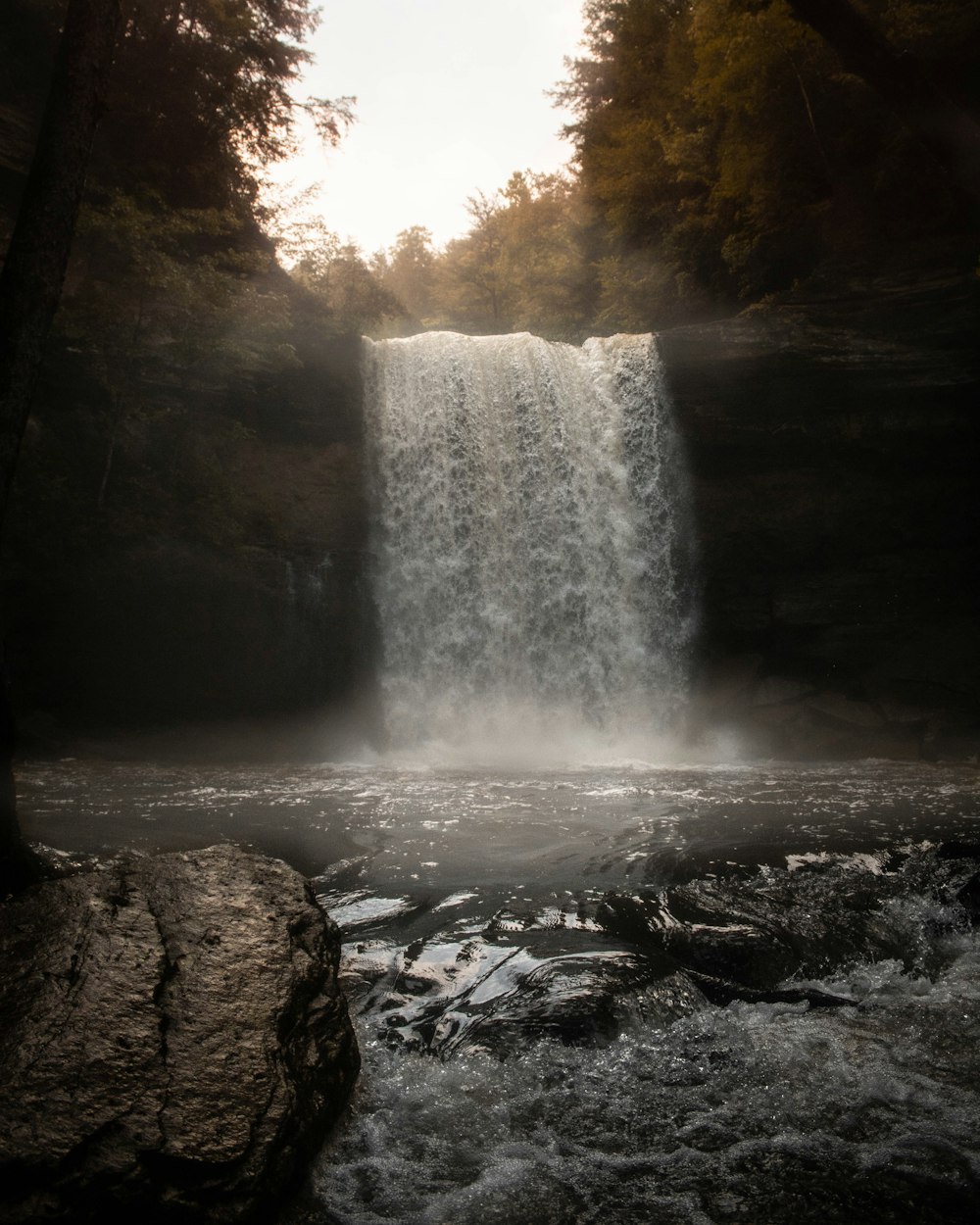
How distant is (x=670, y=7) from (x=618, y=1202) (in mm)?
31976

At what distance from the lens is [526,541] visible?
1471 centimetres

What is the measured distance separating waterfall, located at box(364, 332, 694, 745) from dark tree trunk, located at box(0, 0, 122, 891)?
33.9 feet

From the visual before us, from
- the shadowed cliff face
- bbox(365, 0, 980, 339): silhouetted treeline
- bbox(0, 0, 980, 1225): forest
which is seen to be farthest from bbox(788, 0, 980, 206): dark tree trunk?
the shadowed cliff face

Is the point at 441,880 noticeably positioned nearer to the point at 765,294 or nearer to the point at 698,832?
the point at 698,832

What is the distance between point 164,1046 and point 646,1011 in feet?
7.14

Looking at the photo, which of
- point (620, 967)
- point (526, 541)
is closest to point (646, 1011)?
point (620, 967)

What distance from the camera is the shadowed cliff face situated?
14203 mm

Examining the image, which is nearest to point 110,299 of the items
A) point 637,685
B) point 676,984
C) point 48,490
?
point 48,490

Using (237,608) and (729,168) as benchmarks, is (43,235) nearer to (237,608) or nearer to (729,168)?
(237,608)

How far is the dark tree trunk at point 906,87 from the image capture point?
492 centimetres

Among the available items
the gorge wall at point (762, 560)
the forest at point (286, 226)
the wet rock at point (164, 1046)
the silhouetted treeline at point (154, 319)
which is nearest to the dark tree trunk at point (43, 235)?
the wet rock at point (164, 1046)

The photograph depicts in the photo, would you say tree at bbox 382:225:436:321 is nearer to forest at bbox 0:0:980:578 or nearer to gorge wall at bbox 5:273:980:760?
forest at bbox 0:0:980:578

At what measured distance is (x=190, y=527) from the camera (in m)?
13.4

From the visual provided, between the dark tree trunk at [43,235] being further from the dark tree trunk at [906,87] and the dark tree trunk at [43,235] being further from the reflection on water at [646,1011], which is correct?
the dark tree trunk at [906,87]
